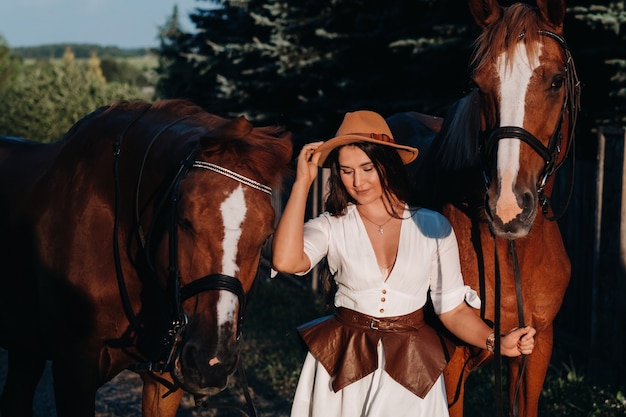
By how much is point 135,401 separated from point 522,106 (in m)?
4.58

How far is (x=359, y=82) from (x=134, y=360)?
997 cm

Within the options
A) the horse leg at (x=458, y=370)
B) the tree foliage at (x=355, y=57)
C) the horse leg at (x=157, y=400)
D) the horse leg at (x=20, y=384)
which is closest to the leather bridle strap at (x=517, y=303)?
the horse leg at (x=458, y=370)

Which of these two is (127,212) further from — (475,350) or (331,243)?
(475,350)

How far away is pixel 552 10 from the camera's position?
3541mm

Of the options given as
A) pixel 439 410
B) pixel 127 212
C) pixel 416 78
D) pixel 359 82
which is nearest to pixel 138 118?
pixel 127 212

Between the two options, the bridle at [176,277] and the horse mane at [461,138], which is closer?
the bridle at [176,277]

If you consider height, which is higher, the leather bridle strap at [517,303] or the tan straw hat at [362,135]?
the tan straw hat at [362,135]

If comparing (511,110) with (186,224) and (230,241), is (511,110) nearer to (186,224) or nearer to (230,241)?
(230,241)

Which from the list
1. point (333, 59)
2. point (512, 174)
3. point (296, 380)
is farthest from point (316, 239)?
point (333, 59)

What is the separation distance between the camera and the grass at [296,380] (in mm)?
5895

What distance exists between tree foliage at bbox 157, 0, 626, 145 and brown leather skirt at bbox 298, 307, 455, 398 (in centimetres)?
607

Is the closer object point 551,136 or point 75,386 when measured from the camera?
point 551,136

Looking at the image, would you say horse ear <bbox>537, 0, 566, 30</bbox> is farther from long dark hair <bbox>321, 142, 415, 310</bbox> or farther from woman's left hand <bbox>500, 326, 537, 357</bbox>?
woman's left hand <bbox>500, 326, 537, 357</bbox>

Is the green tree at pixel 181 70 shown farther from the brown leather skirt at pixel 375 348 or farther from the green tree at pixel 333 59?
the brown leather skirt at pixel 375 348
